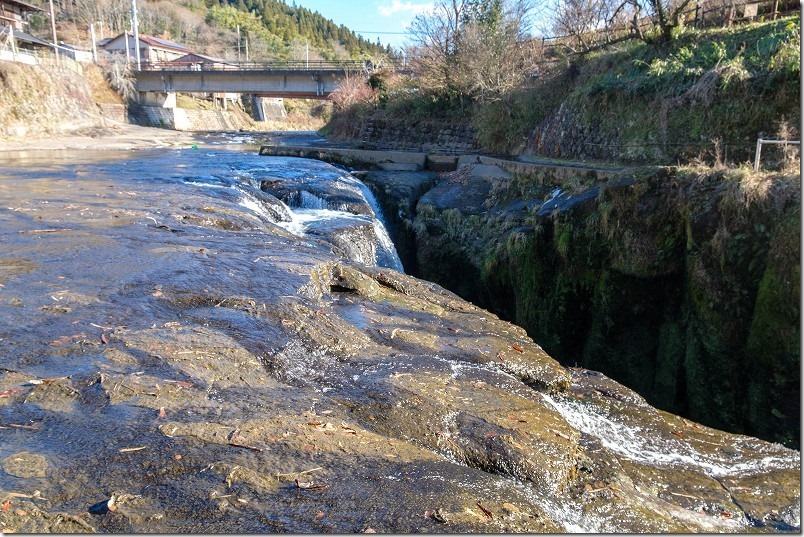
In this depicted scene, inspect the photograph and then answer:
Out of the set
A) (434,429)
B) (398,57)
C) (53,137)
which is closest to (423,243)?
(434,429)

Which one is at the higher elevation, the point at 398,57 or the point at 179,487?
the point at 398,57

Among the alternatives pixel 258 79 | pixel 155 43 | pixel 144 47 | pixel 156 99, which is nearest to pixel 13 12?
pixel 156 99

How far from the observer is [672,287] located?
917 centimetres

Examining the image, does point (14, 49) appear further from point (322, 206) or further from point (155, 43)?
point (155, 43)

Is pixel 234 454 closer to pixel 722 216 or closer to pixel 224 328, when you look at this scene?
pixel 224 328

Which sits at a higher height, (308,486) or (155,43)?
(155,43)

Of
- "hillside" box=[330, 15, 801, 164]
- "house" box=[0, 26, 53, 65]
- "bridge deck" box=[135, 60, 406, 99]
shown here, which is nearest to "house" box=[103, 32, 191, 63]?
"bridge deck" box=[135, 60, 406, 99]

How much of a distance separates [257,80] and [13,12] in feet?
80.3

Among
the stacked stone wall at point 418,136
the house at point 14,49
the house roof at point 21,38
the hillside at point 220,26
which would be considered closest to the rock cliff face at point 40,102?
the house at point 14,49

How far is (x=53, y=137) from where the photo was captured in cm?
3178

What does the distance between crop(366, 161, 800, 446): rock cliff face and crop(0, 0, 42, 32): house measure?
5214 cm

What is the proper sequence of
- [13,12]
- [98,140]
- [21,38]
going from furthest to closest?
1. [13,12]
2. [21,38]
3. [98,140]

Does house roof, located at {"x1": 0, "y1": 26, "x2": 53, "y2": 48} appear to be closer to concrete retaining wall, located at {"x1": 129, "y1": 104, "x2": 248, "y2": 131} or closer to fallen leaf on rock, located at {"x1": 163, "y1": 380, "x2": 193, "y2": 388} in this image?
concrete retaining wall, located at {"x1": 129, "y1": 104, "x2": 248, "y2": 131}

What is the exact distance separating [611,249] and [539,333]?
220cm
